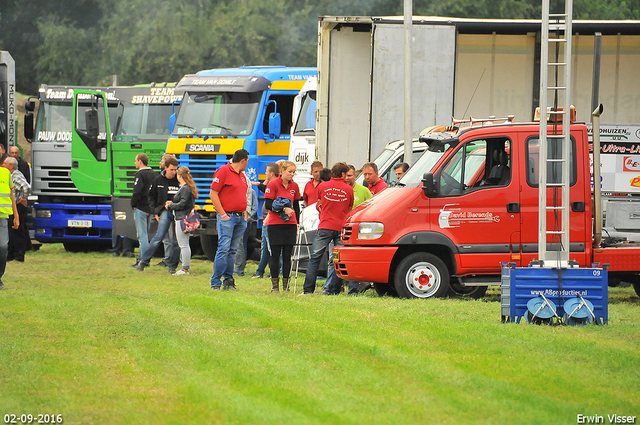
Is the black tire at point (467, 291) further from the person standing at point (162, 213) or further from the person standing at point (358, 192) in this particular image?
the person standing at point (162, 213)

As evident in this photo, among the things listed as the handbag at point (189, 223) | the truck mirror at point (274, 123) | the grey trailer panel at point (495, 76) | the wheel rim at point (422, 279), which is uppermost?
the grey trailer panel at point (495, 76)

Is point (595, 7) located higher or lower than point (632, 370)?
higher

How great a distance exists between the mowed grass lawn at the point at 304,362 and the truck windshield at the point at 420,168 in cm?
156

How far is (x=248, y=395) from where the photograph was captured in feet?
19.5

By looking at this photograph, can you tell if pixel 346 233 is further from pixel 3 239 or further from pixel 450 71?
pixel 3 239

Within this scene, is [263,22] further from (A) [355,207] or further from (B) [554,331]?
(B) [554,331]

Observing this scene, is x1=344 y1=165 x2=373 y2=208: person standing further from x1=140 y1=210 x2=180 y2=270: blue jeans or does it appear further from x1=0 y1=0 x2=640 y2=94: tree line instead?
x1=0 y1=0 x2=640 y2=94: tree line

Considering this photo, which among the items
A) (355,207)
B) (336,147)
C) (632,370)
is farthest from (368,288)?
(632,370)

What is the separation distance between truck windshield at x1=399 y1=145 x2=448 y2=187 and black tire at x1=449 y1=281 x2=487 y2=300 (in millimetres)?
1710

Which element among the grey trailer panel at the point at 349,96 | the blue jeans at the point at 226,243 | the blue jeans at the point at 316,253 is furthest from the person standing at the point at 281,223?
the grey trailer panel at the point at 349,96

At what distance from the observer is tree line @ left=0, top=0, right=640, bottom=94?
37875 mm

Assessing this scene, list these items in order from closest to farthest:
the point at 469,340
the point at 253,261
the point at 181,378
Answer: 1. the point at 181,378
2. the point at 469,340
3. the point at 253,261

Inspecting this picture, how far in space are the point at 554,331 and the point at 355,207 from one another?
4214 millimetres

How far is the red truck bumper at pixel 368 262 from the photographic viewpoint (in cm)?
1126
